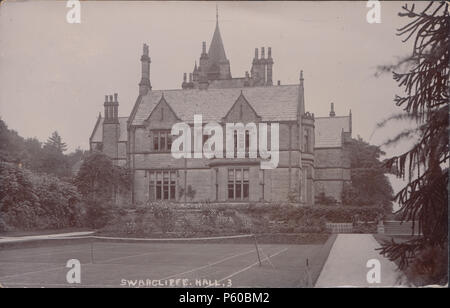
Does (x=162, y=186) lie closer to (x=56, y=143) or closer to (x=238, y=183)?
(x=238, y=183)

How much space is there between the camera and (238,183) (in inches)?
682

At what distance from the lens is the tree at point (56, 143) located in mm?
12715

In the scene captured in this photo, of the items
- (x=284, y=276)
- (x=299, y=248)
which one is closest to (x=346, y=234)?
(x=299, y=248)

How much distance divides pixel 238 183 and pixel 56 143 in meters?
6.65

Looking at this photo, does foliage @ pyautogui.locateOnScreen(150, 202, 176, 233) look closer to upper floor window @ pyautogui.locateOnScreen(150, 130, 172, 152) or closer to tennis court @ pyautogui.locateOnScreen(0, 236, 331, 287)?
tennis court @ pyautogui.locateOnScreen(0, 236, 331, 287)

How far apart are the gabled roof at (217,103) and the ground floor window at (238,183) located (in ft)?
5.83

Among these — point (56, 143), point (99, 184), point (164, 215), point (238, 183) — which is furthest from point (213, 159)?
point (56, 143)

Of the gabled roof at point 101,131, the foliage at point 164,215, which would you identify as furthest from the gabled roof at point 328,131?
the gabled roof at point 101,131

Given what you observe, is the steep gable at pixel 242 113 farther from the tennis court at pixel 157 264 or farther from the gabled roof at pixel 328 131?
the tennis court at pixel 157 264

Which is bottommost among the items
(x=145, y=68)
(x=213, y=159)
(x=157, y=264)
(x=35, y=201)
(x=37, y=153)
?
(x=157, y=264)

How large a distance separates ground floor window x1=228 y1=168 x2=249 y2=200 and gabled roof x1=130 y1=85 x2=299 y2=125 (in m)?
1.78
